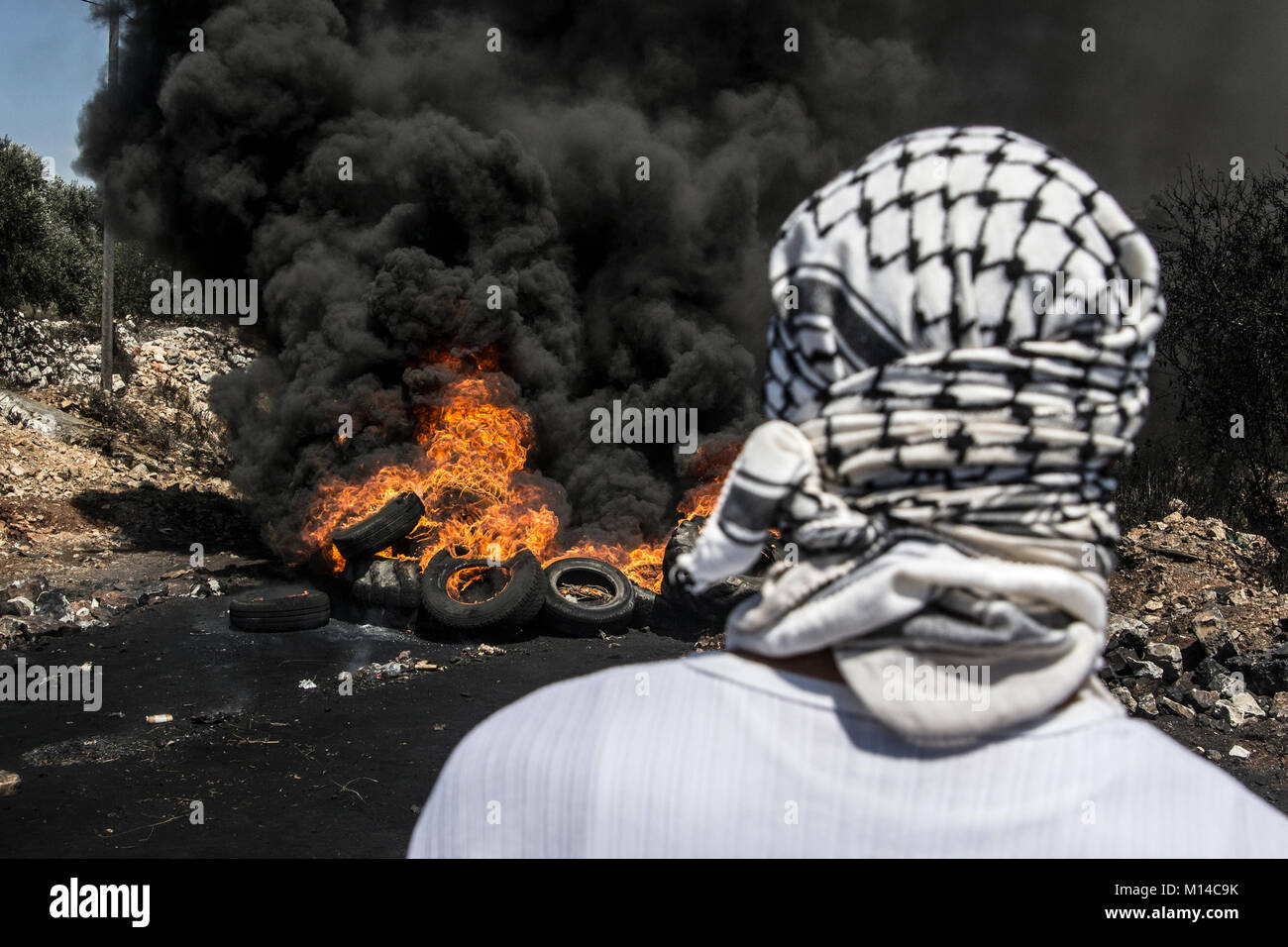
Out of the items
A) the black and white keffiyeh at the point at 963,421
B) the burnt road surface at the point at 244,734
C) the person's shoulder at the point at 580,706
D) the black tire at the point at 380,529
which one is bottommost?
the burnt road surface at the point at 244,734

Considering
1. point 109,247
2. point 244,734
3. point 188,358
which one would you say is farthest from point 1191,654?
point 188,358

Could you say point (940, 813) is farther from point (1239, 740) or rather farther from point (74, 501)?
point (74, 501)

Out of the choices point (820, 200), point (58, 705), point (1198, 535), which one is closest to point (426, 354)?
point (58, 705)

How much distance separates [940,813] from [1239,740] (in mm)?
7396

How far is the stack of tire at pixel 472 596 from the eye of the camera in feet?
34.9

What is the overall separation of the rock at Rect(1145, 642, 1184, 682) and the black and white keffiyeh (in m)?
8.16

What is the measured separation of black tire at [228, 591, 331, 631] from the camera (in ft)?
34.2

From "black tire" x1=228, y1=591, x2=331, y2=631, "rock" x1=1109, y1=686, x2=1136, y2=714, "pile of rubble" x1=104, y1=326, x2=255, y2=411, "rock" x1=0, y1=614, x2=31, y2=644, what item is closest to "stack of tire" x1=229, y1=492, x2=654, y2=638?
"black tire" x1=228, y1=591, x2=331, y2=631

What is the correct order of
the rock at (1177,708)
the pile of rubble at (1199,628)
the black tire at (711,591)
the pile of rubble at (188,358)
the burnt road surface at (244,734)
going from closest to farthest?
1. the burnt road surface at (244,734)
2. the rock at (1177,708)
3. the pile of rubble at (1199,628)
4. the black tire at (711,591)
5. the pile of rubble at (188,358)

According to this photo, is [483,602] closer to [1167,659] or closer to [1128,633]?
[1128,633]

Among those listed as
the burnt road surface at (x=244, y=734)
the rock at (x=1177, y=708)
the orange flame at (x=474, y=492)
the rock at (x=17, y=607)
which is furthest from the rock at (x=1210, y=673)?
the rock at (x=17, y=607)

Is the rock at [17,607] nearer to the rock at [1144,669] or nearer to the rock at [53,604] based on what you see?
the rock at [53,604]

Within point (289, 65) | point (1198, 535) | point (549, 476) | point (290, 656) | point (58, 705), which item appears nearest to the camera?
point (58, 705)

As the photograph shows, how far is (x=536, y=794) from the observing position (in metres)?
1.08
